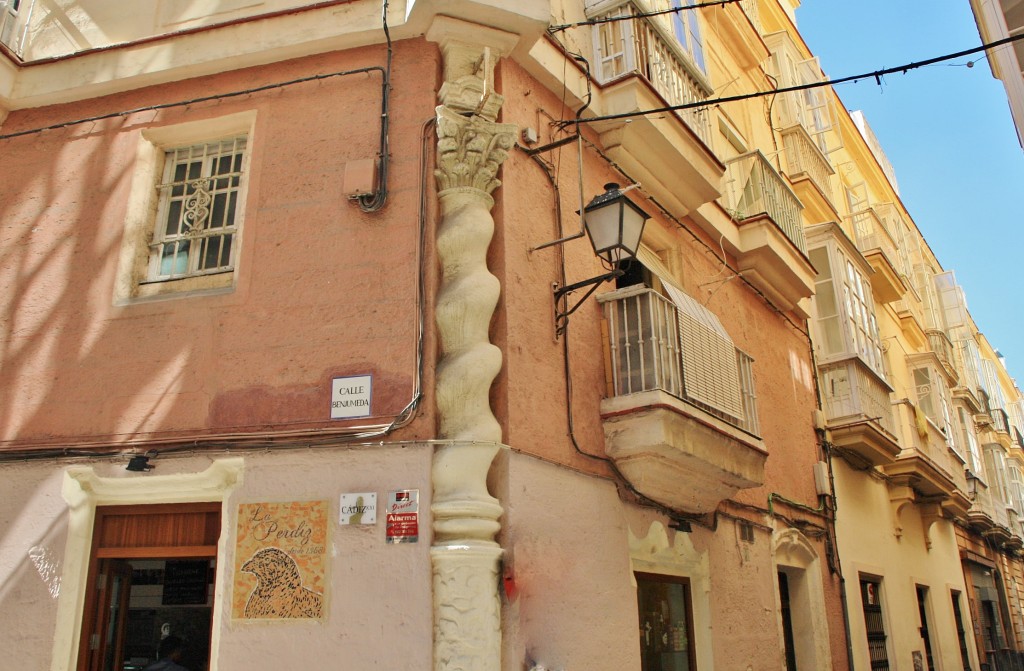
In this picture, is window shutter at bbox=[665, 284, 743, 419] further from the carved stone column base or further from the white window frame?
the white window frame

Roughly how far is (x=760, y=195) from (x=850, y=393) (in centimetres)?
284

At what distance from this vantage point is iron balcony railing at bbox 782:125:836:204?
43.5ft

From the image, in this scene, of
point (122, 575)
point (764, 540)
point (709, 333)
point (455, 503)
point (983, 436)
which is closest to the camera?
point (455, 503)

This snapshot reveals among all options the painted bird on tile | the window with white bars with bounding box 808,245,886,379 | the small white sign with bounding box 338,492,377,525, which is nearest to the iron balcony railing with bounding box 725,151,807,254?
the window with white bars with bounding box 808,245,886,379

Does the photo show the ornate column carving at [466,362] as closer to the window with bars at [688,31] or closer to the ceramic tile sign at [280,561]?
the ceramic tile sign at [280,561]

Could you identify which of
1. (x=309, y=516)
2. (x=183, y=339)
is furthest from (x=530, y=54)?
(x=309, y=516)

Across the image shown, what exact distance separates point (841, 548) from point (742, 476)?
3.96 m

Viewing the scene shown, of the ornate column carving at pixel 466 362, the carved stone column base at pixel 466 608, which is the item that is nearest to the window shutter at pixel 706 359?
the ornate column carving at pixel 466 362

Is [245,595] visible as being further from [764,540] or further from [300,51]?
[764,540]

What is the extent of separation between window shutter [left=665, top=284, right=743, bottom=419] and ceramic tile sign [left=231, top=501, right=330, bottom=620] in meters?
3.09

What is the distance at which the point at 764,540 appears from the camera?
877 centimetres

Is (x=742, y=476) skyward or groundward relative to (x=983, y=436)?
groundward

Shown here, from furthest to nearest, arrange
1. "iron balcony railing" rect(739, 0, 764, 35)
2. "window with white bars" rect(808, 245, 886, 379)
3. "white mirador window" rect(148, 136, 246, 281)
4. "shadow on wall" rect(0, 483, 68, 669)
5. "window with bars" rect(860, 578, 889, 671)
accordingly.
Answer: "iron balcony railing" rect(739, 0, 764, 35) → "window with white bars" rect(808, 245, 886, 379) → "window with bars" rect(860, 578, 889, 671) → "white mirador window" rect(148, 136, 246, 281) → "shadow on wall" rect(0, 483, 68, 669)

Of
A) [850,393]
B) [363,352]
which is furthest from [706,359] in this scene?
[850,393]
